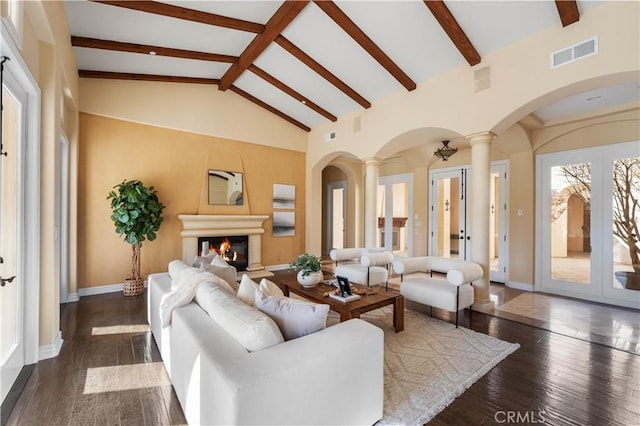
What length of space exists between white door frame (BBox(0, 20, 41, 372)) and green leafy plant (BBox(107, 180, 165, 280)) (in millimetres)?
1949

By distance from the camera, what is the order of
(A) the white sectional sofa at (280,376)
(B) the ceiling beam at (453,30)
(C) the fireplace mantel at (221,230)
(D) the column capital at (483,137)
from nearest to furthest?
(A) the white sectional sofa at (280,376) → (B) the ceiling beam at (453,30) → (D) the column capital at (483,137) → (C) the fireplace mantel at (221,230)

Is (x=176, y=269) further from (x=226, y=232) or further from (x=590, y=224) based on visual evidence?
(x=590, y=224)

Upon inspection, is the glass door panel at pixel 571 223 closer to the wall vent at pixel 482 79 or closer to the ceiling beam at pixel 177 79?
the wall vent at pixel 482 79

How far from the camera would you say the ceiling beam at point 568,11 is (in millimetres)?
2877

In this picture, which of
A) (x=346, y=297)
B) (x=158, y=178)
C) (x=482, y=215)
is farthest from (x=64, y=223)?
(x=482, y=215)

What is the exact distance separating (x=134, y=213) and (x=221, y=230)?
173 centimetres

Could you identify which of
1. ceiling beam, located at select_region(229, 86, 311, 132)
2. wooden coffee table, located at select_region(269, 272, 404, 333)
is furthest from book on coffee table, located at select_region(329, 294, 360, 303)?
ceiling beam, located at select_region(229, 86, 311, 132)

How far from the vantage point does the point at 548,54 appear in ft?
10.7

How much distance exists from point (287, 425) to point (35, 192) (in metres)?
2.93

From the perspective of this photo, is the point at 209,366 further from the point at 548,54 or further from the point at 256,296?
the point at 548,54

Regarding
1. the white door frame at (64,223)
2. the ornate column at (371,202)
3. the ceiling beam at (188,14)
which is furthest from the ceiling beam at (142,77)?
the ornate column at (371,202)

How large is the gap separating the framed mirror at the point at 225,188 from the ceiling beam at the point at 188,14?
283 cm

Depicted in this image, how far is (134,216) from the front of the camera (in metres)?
4.48

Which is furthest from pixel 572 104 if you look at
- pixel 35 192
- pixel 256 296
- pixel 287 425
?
pixel 35 192
